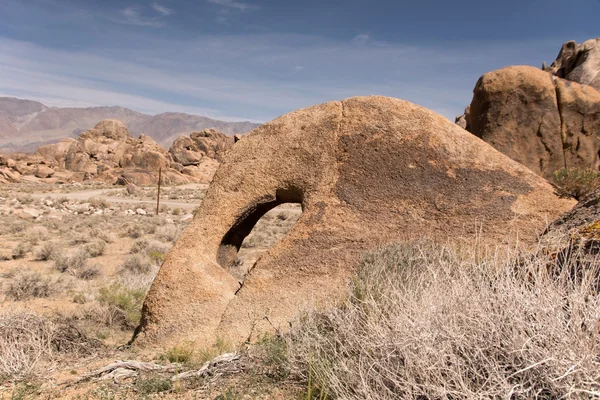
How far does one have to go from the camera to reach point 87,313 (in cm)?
710

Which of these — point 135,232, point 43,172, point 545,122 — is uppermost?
point 545,122

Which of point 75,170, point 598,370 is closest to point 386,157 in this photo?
point 598,370

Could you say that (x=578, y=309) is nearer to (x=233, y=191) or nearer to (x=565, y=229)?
(x=565, y=229)

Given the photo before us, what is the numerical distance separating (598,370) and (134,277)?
9.71m

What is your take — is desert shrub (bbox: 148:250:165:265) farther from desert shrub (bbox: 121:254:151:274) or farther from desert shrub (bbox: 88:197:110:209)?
desert shrub (bbox: 88:197:110:209)

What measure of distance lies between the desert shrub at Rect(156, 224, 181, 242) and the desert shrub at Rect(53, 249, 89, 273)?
451cm


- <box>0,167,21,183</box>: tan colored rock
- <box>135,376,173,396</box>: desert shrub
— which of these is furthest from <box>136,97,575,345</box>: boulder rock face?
<box>0,167,21,183</box>: tan colored rock

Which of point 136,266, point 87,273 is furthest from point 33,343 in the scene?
point 136,266

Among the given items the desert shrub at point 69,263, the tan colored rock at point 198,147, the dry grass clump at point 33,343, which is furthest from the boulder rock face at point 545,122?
the tan colored rock at point 198,147

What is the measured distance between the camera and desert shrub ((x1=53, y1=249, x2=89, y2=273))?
11752 millimetres

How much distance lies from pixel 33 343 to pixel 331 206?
3.24 meters

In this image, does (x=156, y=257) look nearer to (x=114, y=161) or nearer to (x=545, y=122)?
(x=545, y=122)

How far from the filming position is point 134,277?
10.2m

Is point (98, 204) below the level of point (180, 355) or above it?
below
